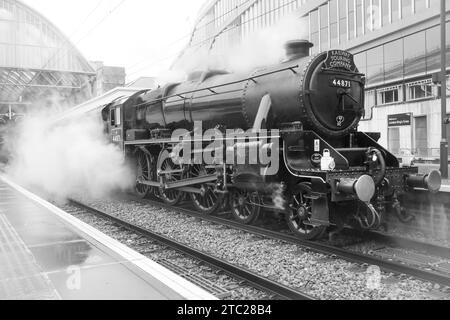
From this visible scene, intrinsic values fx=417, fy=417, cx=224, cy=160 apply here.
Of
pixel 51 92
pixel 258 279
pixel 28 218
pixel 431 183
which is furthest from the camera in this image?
pixel 51 92

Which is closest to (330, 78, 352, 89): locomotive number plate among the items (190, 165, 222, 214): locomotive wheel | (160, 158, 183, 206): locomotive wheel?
(190, 165, 222, 214): locomotive wheel

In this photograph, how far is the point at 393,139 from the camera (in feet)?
85.6

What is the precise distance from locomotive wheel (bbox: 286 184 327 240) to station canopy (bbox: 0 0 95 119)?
2522 centimetres

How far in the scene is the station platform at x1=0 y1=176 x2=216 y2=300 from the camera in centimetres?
376

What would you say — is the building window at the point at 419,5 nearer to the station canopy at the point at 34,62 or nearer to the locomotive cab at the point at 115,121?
the locomotive cab at the point at 115,121

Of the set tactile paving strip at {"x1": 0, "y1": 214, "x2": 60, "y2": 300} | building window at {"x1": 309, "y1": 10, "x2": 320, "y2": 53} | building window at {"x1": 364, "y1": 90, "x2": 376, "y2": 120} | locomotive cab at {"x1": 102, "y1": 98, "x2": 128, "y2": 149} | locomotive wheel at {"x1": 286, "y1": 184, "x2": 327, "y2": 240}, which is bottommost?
tactile paving strip at {"x1": 0, "y1": 214, "x2": 60, "y2": 300}

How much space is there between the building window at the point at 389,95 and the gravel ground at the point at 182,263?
23.3m

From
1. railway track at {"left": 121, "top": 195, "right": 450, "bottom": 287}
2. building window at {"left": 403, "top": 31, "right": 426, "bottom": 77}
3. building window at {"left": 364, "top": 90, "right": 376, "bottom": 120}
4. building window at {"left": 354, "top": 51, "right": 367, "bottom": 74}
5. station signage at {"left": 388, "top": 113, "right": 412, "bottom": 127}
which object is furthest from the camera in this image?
building window at {"left": 364, "top": 90, "right": 376, "bottom": 120}

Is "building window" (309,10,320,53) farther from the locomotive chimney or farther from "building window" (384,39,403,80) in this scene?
the locomotive chimney

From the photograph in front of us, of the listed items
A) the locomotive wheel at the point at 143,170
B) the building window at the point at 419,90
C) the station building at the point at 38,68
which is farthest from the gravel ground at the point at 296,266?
the building window at the point at 419,90

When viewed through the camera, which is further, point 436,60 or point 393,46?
point 393,46
